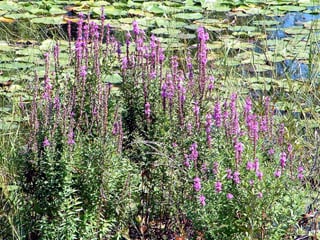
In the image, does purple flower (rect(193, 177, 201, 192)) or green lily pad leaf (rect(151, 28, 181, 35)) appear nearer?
purple flower (rect(193, 177, 201, 192))

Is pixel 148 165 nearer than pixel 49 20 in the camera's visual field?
Yes

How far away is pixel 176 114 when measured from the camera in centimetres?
346

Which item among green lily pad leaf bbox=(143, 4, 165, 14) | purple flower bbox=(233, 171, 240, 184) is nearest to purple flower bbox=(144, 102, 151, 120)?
purple flower bbox=(233, 171, 240, 184)

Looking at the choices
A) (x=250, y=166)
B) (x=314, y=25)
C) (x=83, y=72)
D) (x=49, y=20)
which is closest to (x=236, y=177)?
(x=250, y=166)

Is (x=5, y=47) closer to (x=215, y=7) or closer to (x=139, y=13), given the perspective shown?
(x=139, y=13)

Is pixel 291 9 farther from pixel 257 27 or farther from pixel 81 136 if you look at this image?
pixel 81 136

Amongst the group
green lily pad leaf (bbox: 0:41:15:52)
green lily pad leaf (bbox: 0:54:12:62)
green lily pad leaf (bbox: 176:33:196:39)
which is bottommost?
green lily pad leaf (bbox: 0:54:12:62)

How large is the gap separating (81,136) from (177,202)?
0.51 meters

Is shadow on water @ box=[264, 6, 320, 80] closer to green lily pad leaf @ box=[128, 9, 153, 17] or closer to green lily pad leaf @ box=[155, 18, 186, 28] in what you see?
green lily pad leaf @ box=[155, 18, 186, 28]

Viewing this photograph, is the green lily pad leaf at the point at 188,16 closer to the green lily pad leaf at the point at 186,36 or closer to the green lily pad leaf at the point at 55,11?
the green lily pad leaf at the point at 186,36

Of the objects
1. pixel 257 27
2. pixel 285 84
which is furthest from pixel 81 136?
pixel 257 27

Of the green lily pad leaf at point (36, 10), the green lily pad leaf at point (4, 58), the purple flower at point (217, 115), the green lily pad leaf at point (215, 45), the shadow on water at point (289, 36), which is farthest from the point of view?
the green lily pad leaf at point (36, 10)

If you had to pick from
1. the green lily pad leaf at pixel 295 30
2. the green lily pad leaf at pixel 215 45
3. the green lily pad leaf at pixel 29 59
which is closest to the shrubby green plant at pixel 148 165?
the green lily pad leaf at pixel 29 59

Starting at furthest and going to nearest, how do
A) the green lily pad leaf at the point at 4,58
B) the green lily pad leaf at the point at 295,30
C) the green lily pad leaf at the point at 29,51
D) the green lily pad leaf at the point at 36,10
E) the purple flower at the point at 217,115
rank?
the green lily pad leaf at the point at 36,10 → the green lily pad leaf at the point at 295,30 → the green lily pad leaf at the point at 29,51 → the green lily pad leaf at the point at 4,58 → the purple flower at the point at 217,115
